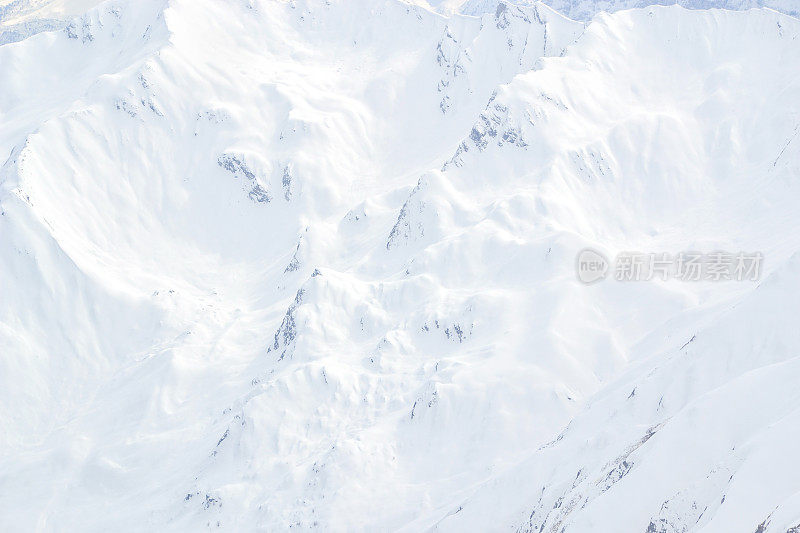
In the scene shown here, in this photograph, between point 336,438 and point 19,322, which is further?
point 19,322

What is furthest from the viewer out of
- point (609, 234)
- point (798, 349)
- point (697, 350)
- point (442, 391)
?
point (609, 234)

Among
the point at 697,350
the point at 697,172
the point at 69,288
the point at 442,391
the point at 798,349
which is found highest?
the point at 798,349

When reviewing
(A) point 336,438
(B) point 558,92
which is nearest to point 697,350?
(A) point 336,438

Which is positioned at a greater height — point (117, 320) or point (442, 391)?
point (442, 391)

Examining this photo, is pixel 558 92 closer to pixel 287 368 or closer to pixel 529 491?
pixel 287 368

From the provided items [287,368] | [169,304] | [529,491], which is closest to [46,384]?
[169,304]

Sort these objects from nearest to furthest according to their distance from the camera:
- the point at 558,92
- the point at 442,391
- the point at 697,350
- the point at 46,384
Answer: the point at 697,350, the point at 442,391, the point at 46,384, the point at 558,92
